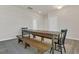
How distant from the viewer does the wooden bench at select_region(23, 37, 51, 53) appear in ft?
4.99

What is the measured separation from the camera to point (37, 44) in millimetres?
1670

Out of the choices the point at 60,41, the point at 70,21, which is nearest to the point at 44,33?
the point at 60,41

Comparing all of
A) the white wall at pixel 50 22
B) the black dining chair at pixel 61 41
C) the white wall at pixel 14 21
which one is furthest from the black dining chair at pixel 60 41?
the white wall at pixel 14 21

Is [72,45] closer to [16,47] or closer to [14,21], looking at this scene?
[16,47]

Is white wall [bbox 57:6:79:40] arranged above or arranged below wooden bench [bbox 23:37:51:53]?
above

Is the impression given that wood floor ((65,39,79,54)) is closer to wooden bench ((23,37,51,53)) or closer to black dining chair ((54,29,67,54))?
black dining chair ((54,29,67,54))

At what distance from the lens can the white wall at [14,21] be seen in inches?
54.8

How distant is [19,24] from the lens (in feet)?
4.72

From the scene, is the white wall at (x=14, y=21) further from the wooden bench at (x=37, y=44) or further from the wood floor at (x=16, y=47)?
the wooden bench at (x=37, y=44)

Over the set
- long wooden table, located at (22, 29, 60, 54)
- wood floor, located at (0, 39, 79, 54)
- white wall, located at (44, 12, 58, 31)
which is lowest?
wood floor, located at (0, 39, 79, 54)

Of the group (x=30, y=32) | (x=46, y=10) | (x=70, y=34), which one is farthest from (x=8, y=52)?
(x=70, y=34)

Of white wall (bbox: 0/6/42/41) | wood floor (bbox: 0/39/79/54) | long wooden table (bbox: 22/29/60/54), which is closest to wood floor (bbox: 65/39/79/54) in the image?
wood floor (bbox: 0/39/79/54)

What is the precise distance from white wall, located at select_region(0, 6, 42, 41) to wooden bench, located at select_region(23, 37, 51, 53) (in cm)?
30
